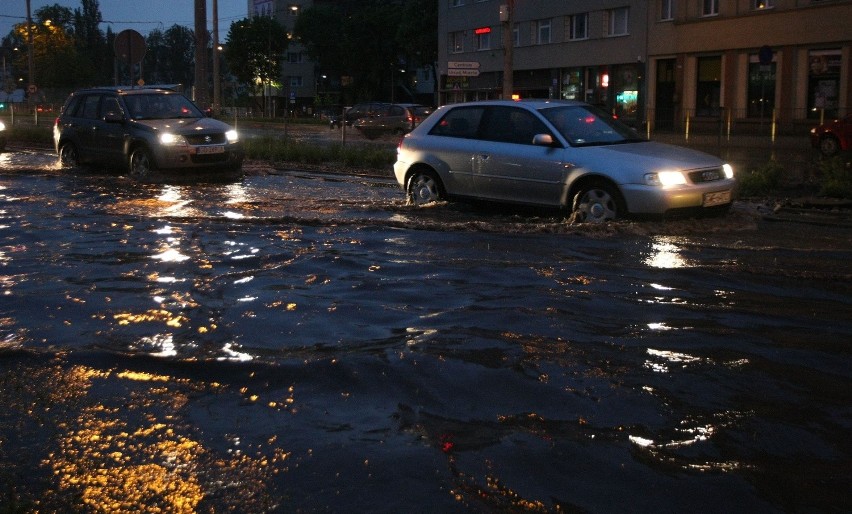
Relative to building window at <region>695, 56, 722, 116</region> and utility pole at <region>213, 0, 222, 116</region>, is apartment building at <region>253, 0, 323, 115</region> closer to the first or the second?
utility pole at <region>213, 0, 222, 116</region>

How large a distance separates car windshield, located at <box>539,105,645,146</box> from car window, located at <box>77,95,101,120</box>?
1109cm

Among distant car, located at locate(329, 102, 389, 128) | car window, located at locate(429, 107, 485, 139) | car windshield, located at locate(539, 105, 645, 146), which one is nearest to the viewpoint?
car windshield, located at locate(539, 105, 645, 146)

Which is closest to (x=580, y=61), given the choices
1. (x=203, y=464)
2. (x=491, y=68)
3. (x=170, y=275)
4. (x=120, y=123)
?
(x=491, y=68)

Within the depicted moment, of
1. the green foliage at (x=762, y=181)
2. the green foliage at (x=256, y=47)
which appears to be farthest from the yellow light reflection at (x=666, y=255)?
the green foliage at (x=256, y=47)

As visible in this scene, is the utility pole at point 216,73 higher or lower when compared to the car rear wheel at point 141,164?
higher

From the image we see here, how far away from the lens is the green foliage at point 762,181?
14.8 meters

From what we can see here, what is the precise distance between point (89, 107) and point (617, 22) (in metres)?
35.3

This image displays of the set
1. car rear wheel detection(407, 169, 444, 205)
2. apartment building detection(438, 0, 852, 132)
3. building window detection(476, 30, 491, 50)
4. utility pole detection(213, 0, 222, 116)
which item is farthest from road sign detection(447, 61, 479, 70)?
building window detection(476, 30, 491, 50)

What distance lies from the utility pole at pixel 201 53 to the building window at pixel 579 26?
90.6 ft

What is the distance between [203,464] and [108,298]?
12.4 ft

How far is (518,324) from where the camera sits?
6.31 metres

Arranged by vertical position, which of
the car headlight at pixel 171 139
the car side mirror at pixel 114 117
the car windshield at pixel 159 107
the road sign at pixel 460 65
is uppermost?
the road sign at pixel 460 65

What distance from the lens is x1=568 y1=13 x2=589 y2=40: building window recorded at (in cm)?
5241

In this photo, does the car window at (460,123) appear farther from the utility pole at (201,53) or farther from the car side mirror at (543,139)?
the utility pole at (201,53)
